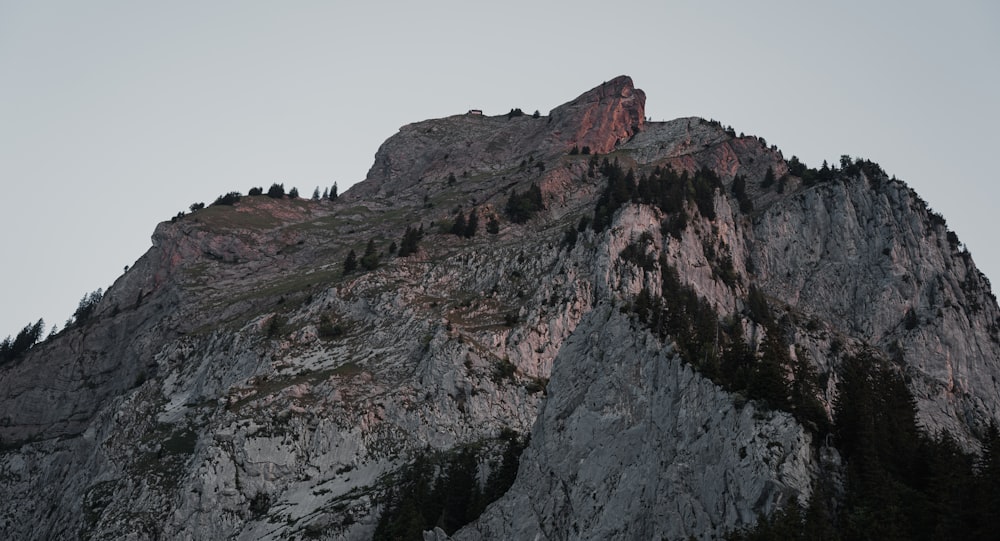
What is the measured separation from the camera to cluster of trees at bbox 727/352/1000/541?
58.3 metres

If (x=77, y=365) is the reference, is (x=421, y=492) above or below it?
below

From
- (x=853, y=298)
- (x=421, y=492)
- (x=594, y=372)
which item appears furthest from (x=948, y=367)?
(x=421, y=492)

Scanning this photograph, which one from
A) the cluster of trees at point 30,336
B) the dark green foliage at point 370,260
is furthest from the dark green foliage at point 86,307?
the dark green foliage at point 370,260

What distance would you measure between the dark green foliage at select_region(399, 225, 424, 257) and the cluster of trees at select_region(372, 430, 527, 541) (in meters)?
50.4

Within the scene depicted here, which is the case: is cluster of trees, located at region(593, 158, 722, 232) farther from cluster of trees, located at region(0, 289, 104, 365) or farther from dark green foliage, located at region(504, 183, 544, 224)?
cluster of trees, located at region(0, 289, 104, 365)

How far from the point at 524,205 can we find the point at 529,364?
149 feet

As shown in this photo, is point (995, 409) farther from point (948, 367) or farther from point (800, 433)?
point (800, 433)

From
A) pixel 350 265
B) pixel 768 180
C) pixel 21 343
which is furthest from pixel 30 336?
pixel 768 180

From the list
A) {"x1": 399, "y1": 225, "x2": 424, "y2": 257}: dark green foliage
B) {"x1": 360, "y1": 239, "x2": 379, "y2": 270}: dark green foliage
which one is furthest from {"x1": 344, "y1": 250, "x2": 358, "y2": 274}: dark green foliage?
{"x1": 399, "y1": 225, "x2": 424, "y2": 257}: dark green foliage

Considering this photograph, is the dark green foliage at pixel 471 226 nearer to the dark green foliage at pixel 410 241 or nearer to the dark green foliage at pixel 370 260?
the dark green foliage at pixel 410 241

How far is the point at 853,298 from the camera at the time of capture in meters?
130

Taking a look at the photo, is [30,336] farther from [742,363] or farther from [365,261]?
[742,363]

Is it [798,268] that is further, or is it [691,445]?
[798,268]

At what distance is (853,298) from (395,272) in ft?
211
